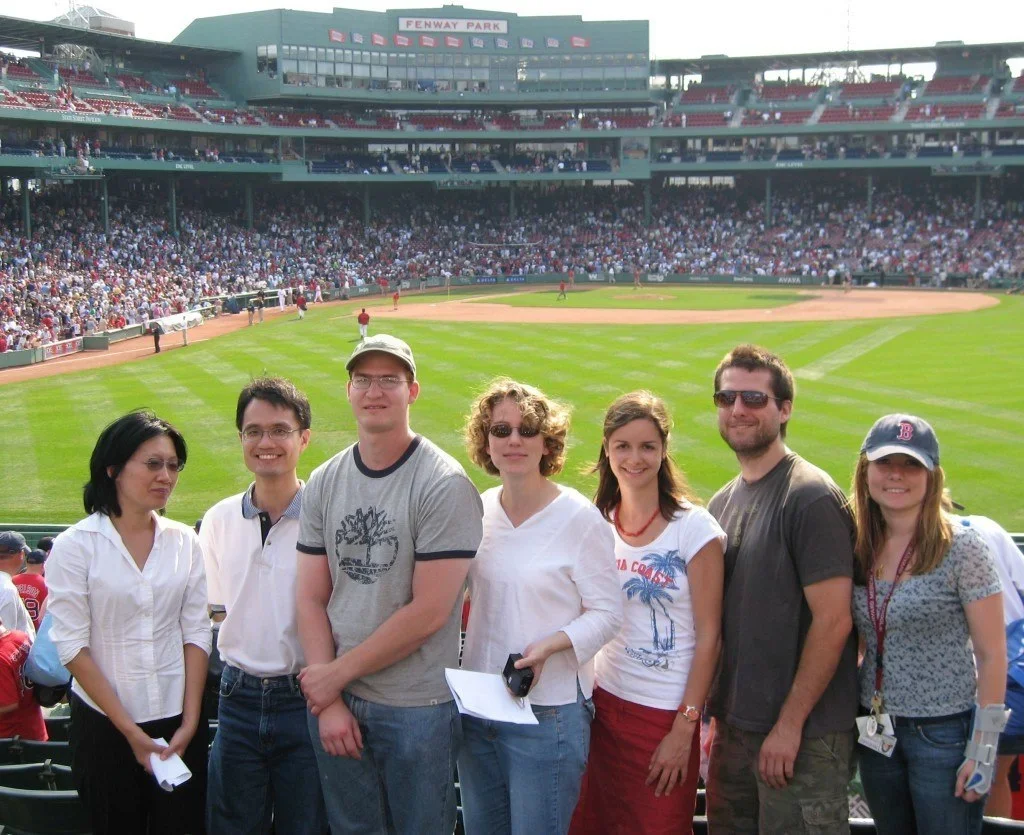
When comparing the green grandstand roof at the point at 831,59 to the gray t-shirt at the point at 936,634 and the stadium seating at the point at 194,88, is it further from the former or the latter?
the gray t-shirt at the point at 936,634

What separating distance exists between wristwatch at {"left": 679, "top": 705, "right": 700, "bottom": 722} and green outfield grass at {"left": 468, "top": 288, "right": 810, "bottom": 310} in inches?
1580

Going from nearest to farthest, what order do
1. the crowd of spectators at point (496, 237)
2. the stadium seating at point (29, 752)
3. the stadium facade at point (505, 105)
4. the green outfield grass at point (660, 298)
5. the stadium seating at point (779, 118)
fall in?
the stadium seating at point (29, 752)
the green outfield grass at point (660, 298)
the crowd of spectators at point (496, 237)
the stadium facade at point (505, 105)
the stadium seating at point (779, 118)

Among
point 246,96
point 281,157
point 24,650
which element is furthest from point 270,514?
point 246,96

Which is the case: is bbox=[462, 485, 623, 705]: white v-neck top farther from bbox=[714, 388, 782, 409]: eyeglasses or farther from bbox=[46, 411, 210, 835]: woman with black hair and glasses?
bbox=[46, 411, 210, 835]: woman with black hair and glasses

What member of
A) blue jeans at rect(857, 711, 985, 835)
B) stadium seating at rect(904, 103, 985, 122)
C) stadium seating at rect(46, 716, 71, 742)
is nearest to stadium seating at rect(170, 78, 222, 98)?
stadium seating at rect(904, 103, 985, 122)

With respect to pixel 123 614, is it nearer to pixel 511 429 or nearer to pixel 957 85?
pixel 511 429

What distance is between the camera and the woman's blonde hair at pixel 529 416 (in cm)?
445

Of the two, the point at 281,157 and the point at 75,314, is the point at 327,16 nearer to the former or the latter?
the point at 281,157

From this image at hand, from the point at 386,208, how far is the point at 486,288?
16013 mm

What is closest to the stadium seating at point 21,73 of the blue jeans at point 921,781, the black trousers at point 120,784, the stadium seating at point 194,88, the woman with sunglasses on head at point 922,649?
the stadium seating at point 194,88

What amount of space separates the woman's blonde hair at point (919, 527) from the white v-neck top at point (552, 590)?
43.0 inches

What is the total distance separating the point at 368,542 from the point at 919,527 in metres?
2.32

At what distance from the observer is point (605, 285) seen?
57.6 meters

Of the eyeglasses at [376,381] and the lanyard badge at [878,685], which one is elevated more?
the eyeglasses at [376,381]
